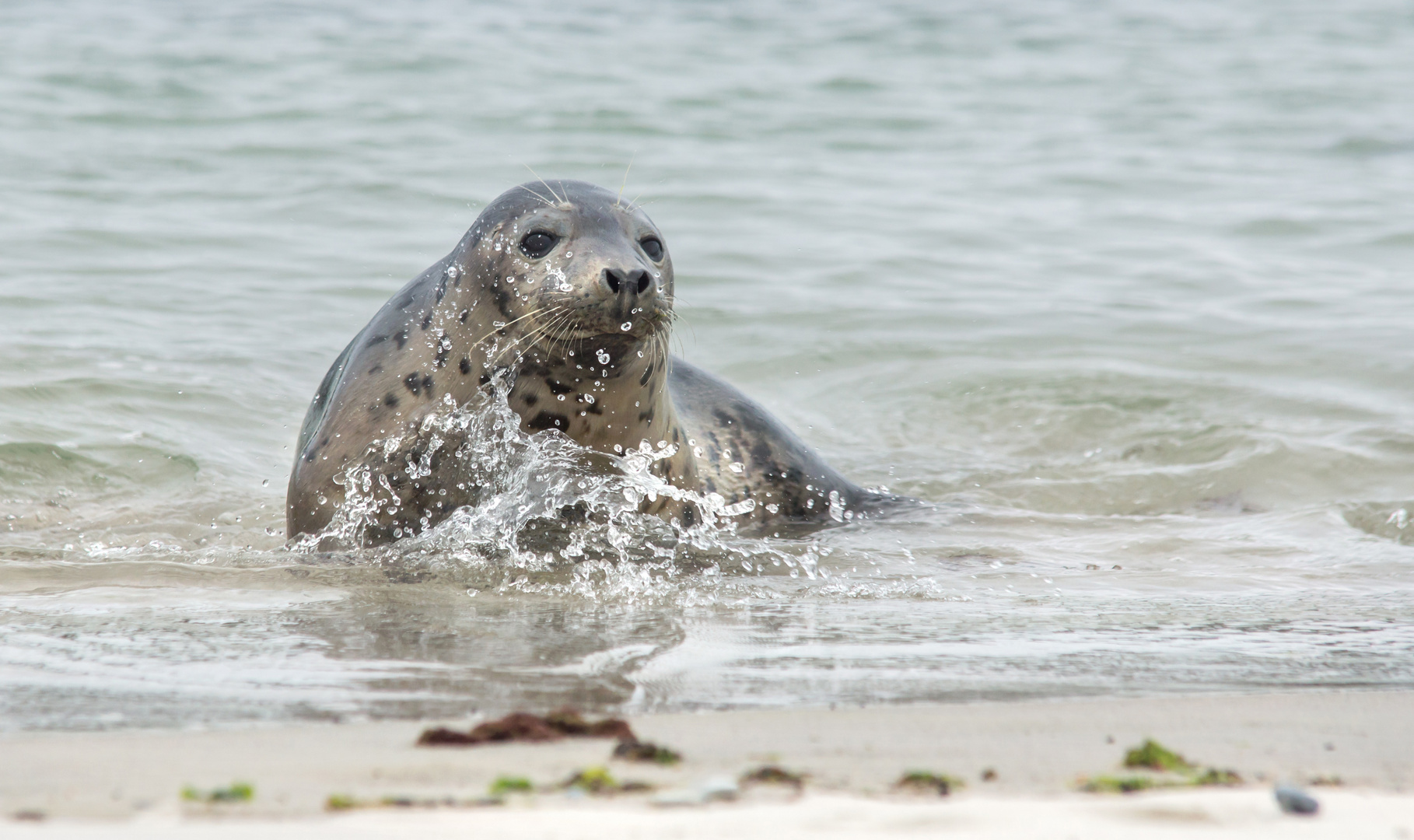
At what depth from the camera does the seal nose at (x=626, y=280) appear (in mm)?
3662

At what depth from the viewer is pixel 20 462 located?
5.25m

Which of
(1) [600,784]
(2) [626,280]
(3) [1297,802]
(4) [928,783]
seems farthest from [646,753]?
(2) [626,280]

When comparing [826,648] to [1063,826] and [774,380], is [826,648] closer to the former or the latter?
[1063,826]

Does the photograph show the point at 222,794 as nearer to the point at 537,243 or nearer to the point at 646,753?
the point at 646,753


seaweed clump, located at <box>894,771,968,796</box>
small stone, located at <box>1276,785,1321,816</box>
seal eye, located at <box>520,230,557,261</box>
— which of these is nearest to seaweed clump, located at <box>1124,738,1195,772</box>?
small stone, located at <box>1276,785,1321,816</box>

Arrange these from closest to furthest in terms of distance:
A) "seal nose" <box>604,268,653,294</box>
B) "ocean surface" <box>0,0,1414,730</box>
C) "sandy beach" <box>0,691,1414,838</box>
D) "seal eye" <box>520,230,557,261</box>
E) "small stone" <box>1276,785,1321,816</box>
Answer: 1. "sandy beach" <box>0,691,1414,838</box>
2. "small stone" <box>1276,785,1321,816</box>
3. "ocean surface" <box>0,0,1414,730</box>
4. "seal nose" <box>604,268,653,294</box>
5. "seal eye" <box>520,230,557,261</box>

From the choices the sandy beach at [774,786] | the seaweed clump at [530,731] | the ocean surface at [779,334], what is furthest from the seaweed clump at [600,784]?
the ocean surface at [779,334]

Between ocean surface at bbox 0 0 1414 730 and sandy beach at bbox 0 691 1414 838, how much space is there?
0.17m


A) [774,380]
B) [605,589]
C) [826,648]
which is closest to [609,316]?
[605,589]

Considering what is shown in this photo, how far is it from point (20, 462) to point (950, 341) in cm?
452

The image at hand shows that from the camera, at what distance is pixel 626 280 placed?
3.67m

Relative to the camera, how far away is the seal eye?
3922 mm

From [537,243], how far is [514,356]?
0.29 metres

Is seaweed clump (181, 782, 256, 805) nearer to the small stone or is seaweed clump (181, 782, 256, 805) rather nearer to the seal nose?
the small stone
